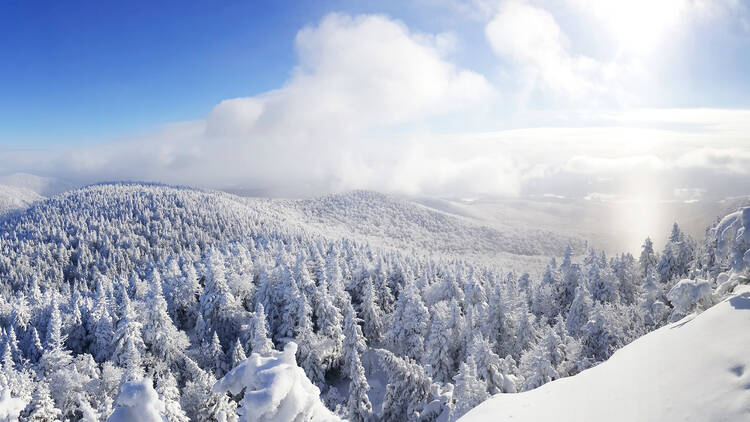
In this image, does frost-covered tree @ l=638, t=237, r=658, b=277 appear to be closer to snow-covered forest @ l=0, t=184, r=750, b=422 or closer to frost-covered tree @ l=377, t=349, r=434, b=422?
snow-covered forest @ l=0, t=184, r=750, b=422

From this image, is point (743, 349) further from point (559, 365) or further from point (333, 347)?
point (333, 347)

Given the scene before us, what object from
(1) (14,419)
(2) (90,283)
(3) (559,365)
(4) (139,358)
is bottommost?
(2) (90,283)

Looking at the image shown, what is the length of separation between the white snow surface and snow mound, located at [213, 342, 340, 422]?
20.7 feet

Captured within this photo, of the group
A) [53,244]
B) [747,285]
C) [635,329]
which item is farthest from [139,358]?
[53,244]

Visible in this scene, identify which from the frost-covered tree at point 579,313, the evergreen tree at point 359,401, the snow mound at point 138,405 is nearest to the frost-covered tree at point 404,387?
the evergreen tree at point 359,401

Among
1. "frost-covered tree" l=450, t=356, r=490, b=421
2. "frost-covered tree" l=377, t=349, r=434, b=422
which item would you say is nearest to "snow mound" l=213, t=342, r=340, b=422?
"frost-covered tree" l=450, t=356, r=490, b=421

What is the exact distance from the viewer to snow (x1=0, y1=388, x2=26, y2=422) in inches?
622

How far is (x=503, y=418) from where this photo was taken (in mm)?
11977

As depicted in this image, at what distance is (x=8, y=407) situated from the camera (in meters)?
16.0

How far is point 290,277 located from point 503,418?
42189 millimetres

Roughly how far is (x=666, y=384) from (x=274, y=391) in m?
10.5

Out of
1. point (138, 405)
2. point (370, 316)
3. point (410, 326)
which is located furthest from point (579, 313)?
point (138, 405)

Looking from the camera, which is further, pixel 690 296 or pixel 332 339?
pixel 332 339

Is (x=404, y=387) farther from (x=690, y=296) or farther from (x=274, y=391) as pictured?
(x=274, y=391)
